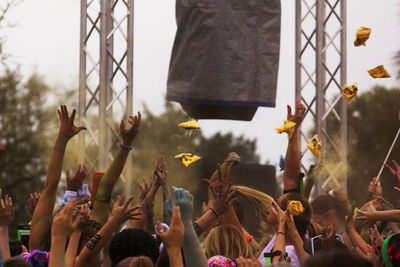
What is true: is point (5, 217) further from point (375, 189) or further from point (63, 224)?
point (375, 189)

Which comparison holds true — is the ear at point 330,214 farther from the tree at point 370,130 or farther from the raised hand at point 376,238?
the tree at point 370,130

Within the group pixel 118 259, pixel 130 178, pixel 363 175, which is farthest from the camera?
pixel 363 175

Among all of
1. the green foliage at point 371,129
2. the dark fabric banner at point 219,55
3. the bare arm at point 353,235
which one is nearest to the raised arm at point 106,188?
the bare arm at point 353,235

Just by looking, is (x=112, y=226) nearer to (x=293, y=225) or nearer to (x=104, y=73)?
(x=293, y=225)

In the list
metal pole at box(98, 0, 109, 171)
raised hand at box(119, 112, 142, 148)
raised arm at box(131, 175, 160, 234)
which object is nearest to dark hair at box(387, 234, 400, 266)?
raised hand at box(119, 112, 142, 148)

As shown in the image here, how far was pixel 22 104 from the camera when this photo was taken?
907 inches

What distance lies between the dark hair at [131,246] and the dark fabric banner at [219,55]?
322 cm

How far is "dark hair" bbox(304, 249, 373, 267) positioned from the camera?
2.28 meters

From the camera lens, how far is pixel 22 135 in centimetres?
2348

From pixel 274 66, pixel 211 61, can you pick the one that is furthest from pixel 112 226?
pixel 274 66

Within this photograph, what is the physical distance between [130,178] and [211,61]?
153cm

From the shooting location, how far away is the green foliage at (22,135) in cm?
2275

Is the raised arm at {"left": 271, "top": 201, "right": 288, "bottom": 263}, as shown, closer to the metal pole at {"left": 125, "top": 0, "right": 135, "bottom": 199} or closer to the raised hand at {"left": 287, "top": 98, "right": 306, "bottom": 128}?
the raised hand at {"left": 287, "top": 98, "right": 306, "bottom": 128}

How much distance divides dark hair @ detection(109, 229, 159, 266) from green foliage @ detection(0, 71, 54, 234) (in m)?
19.3
